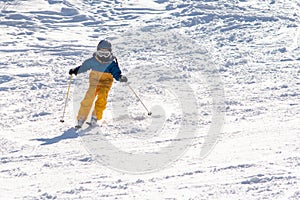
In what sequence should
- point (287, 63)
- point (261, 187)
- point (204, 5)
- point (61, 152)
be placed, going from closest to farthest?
point (261, 187) → point (61, 152) → point (287, 63) → point (204, 5)

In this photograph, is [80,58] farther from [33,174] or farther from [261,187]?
[261,187]

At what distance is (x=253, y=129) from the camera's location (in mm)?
7641

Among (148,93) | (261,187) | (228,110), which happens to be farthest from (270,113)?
(261,187)

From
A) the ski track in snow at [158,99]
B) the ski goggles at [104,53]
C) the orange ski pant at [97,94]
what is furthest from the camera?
the ski goggles at [104,53]

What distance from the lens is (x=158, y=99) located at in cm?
933

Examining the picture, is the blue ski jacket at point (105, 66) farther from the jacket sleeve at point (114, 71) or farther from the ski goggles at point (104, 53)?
the ski goggles at point (104, 53)

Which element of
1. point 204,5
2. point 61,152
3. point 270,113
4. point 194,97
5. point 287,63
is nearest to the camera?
point 61,152

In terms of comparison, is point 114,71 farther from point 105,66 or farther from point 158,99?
point 158,99

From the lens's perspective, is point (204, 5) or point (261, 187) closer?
point (261, 187)

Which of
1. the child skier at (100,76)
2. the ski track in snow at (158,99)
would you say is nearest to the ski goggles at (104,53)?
the child skier at (100,76)

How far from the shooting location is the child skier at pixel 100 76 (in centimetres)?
802

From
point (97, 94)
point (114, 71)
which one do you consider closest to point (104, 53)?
point (114, 71)

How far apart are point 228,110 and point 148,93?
1.62 m

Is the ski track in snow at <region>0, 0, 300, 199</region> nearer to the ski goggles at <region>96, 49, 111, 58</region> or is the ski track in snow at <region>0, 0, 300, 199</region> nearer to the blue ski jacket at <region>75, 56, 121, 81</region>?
the blue ski jacket at <region>75, 56, 121, 81</region>
